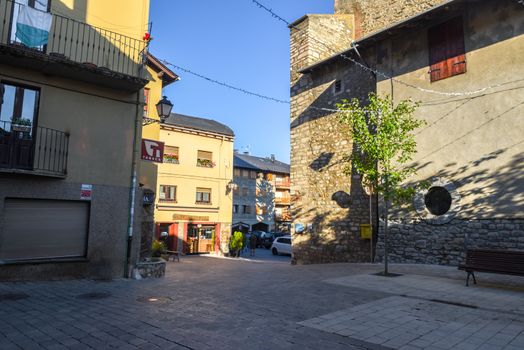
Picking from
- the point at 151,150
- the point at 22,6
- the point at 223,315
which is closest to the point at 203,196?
the point at 151,150

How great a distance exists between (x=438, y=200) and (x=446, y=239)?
1190 mm

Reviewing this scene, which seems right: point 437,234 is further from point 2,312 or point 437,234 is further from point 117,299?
point 2,312

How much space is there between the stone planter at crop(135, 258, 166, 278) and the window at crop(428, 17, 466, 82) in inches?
379

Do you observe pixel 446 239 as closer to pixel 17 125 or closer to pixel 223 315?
pixel 223 315

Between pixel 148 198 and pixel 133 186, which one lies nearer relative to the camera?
pixel 133 186

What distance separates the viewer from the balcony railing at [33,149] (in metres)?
7.65

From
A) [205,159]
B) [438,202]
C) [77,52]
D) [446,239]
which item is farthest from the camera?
[205,159]

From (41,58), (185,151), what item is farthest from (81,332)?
(185,151)

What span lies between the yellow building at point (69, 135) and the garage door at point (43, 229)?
20 mm

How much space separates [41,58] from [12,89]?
1.10 m

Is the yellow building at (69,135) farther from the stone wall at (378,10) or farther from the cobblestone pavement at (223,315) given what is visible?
the stone wall at (378,10)

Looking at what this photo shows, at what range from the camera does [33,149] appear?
790 cm

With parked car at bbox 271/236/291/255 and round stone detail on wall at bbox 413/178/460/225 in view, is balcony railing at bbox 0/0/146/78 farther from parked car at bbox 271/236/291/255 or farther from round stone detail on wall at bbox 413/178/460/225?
parked car at bbox 271/236/291/255

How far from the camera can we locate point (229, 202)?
27812 mm
